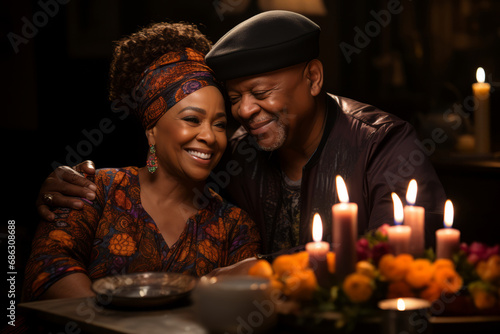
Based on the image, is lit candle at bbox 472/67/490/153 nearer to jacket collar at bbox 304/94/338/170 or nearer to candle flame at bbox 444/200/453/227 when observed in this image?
jacket collar at bbox 304/94/338/170

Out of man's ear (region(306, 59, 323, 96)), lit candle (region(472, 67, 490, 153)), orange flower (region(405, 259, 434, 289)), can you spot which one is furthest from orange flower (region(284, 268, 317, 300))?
lit candle (region(472, 67, 490, 153))

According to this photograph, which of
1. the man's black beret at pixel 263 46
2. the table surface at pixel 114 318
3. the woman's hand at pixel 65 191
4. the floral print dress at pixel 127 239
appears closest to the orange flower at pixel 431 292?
the table surface at pixel 114 318

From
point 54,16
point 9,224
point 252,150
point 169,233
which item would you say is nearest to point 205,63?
point 252,150

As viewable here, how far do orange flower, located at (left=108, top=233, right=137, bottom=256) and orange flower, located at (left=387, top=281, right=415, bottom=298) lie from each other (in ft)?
4.51

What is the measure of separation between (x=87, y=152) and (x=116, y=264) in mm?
1405

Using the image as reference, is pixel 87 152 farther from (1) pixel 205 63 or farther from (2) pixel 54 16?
(1) pixel 205 63

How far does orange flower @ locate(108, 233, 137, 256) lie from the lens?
8.25 feet

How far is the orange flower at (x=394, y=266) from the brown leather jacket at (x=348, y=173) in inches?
43.2

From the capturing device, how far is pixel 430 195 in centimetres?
A: 261

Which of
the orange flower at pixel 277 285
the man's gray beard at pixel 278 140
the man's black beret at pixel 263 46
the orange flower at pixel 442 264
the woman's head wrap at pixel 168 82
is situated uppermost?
the man's black beret at pixel 263 46

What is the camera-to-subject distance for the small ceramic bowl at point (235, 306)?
4.49ft

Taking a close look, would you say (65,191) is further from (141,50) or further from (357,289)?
(357,289)

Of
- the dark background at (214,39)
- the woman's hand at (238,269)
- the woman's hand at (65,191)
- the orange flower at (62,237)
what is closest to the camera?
the woman's hand at (238,269)

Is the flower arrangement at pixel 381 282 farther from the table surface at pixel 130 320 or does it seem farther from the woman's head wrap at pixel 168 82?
the woman's head wrap at pixel 168 82
